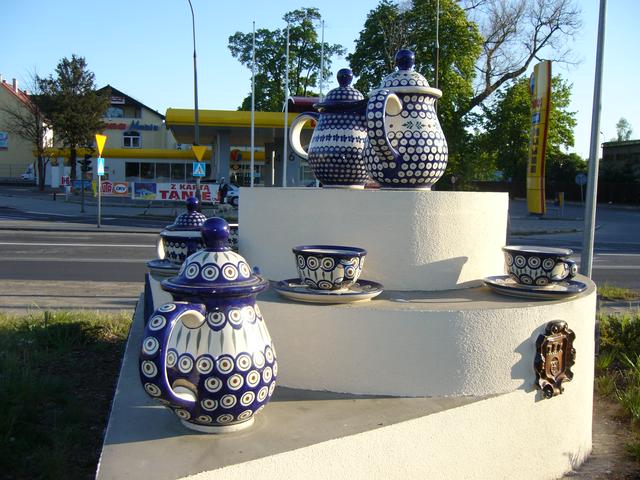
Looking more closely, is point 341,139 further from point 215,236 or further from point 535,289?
point 215,236

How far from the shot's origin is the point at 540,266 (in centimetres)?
355

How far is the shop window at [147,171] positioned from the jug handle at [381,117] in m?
39.5

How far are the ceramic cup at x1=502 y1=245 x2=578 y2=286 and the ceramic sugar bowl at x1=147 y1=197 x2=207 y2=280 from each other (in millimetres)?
1890

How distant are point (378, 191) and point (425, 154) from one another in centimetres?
40

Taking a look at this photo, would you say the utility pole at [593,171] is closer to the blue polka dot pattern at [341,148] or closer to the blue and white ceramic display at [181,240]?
the blue polka dot pattern at [341,148]

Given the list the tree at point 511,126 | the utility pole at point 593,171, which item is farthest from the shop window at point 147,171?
the utility pole at point 593,171

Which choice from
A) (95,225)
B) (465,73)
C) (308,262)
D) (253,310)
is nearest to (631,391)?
(308,262)

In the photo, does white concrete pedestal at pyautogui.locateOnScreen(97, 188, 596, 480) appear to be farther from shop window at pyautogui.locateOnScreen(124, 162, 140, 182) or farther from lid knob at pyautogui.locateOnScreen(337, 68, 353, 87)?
shop window at pyautogui.locateOnScreen(124, 162, 140, 182)

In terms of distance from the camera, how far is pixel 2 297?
866 centimetres

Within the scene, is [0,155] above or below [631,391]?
above

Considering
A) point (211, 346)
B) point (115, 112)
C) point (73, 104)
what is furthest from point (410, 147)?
point (115, 112)

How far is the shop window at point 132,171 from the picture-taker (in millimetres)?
41344

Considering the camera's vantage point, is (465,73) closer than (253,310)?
No

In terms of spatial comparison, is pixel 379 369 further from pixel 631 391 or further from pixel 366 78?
pixel 366 78
